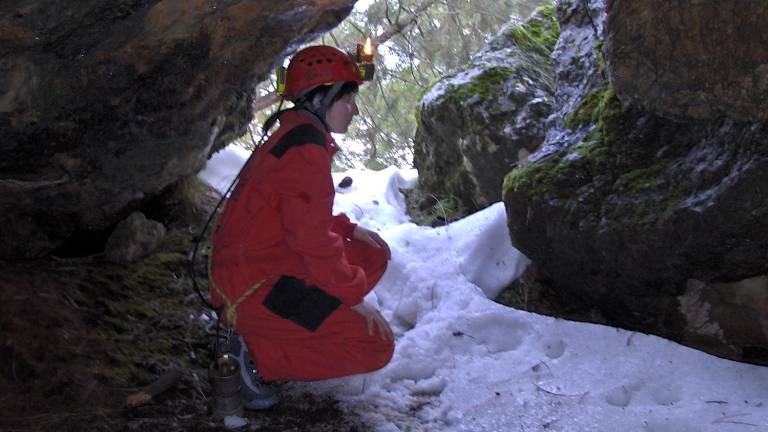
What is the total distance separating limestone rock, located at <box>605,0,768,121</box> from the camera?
289 centimetres

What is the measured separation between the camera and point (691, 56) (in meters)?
3.10

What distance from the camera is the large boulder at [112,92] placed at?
9.71 ft

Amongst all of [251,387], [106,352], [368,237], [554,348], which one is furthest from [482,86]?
[106,352]

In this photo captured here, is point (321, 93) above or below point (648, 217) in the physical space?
above

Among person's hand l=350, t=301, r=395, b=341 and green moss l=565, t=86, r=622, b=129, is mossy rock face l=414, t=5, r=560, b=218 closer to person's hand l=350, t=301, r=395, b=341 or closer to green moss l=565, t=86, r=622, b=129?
green moss l=565, t=86, r=622, b=129

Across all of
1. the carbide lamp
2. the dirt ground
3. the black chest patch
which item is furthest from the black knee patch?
the carbide lamp

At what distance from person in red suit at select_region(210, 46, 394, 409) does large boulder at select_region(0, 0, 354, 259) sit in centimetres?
66

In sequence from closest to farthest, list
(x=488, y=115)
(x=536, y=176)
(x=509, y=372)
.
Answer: (x=509, y=372)
(x=536, y=176)
(x=488, y=115)

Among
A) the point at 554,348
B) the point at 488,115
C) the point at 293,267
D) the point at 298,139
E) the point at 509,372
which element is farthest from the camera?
the point at 488,115

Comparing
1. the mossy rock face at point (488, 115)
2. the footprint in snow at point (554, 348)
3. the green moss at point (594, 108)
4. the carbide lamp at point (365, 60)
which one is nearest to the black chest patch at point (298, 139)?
the carbide lamp at point (365, 60)

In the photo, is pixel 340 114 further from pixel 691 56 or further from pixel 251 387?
pixel 691 56

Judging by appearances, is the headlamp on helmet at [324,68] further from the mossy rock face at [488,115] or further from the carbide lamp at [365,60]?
the mossy rock face at [488,115]

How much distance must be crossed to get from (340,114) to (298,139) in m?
0.30

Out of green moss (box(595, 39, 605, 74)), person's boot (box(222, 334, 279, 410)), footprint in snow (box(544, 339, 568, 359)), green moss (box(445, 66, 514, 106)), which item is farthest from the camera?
green moss (box(445, 66, 514, 106))
